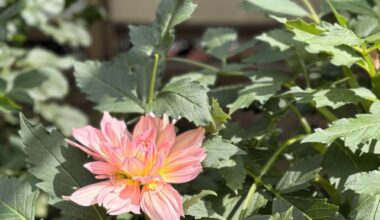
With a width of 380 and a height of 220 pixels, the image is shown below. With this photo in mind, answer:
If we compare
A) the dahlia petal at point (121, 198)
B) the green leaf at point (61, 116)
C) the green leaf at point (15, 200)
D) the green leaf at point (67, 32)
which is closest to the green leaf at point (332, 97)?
the dahlia petal at point (121, 198)

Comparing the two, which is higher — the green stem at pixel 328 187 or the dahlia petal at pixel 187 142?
the dahlia petal at pixel 187 142

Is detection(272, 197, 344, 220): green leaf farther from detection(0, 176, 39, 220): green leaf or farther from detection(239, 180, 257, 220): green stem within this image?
detection(0, 176, 39, 220): green leaf

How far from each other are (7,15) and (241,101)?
469 millimetres

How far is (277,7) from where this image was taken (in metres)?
0.87

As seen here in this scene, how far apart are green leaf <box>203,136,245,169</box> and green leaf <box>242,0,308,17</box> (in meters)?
0.24

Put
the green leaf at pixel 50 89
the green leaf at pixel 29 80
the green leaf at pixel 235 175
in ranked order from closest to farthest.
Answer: the green leaf at pixel 235 175 → the green leaf at pixel 29 80 → the green leaf at pixel 50 89

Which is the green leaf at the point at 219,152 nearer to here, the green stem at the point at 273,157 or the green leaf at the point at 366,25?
the green stem at the point at 273,157

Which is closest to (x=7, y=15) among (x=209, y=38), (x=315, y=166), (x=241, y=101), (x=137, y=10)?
(x=209, y=38)

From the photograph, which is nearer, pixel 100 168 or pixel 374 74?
pixel 100 168

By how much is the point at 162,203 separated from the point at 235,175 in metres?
0.12

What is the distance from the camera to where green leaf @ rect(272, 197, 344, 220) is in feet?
2.12

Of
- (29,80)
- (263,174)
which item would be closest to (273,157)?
(263,174)

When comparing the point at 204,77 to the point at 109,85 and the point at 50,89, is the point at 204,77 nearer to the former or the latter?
the point at 109,85

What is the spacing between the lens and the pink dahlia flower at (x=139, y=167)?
0.63 meters
